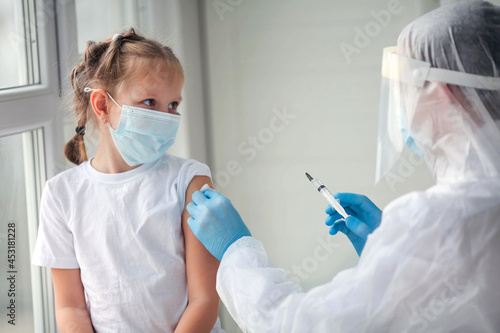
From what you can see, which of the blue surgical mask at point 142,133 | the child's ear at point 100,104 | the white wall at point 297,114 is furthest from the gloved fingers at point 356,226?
the white wall at point 297,114

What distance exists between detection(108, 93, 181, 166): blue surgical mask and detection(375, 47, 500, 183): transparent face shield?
560mm

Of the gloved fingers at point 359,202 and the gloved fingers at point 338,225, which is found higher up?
the gloved fingers at point 359,202

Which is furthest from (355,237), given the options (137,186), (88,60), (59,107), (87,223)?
(59,107)

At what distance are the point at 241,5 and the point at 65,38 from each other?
0.82 m

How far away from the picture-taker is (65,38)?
1.73m

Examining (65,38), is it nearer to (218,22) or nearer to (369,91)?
(218,22)

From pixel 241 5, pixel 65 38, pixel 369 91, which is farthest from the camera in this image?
pixel 241 5

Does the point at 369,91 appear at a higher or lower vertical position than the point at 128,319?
higher

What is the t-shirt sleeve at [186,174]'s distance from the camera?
1410mm

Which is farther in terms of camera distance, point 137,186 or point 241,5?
point 241,5

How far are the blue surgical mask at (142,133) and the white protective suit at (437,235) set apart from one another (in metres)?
0.49

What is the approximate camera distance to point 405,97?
1077 mm

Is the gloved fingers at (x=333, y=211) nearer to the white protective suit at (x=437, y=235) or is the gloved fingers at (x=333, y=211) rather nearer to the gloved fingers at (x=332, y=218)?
the gloved fingers at (x=332, y=218)

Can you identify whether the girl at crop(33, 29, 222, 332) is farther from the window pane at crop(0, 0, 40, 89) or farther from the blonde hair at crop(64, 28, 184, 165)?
the window pane at crop(0, 0, 40, 89)
